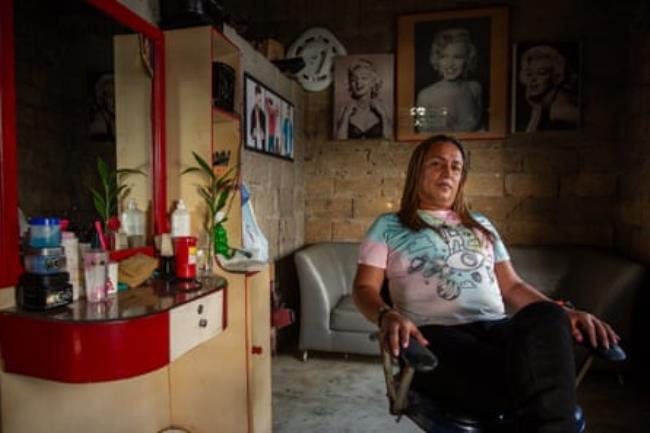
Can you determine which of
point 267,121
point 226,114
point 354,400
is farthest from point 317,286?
point 226,114

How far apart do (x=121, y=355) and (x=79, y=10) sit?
1164 mm

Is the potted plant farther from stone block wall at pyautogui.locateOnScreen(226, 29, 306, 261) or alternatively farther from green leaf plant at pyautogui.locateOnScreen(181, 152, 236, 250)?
stone block wall at pyautogui.locateOnScreen(226, 29, 306, 261)

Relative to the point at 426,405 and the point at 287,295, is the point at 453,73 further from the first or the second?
the point at 426,405

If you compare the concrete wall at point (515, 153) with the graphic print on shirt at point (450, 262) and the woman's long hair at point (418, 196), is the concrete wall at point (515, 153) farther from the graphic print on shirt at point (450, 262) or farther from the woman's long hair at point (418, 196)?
the graphic print on shirt at point (450, 262)

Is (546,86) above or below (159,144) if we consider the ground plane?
above

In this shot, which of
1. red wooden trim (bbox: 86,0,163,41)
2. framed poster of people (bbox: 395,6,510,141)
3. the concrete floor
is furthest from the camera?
framed poster of people (bbox: 395,6,510,141)

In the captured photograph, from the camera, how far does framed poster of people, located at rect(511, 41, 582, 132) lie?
10.8 ft

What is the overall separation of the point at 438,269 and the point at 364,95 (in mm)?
2441

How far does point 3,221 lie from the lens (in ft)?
4.02

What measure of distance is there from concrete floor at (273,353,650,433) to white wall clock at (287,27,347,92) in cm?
224

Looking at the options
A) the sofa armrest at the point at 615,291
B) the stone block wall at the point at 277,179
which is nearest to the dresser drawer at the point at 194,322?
the stone block wall at the point at 277,179

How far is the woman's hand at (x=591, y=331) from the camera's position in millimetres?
1198

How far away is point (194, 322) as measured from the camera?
4.77 ft

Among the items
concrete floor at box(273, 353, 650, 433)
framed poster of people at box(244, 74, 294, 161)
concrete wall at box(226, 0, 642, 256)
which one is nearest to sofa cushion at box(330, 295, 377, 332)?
concrete floor at box(273, 353, 650, 433)
